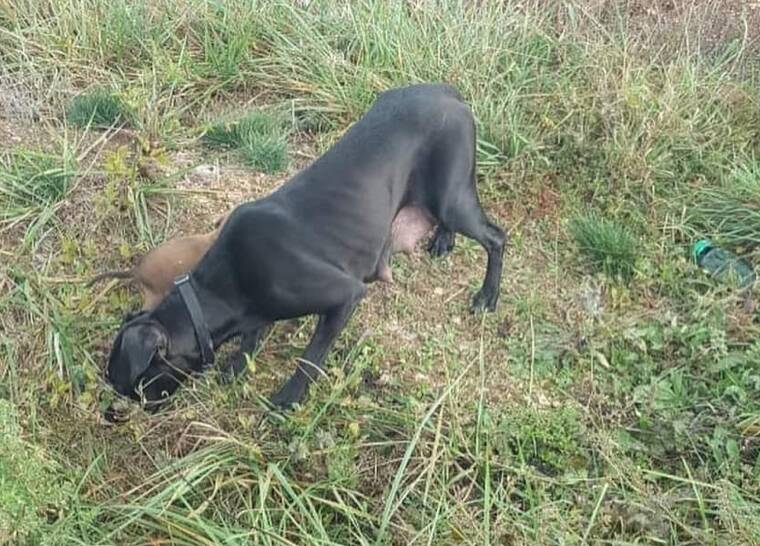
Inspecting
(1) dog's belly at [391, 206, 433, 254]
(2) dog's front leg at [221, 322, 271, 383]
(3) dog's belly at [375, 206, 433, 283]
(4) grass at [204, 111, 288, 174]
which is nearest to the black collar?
(2) dog's front leg at [221, 322, 271, 383]

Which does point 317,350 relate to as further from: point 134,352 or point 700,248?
point 700,248

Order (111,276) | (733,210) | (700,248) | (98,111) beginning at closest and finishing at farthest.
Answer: (111,276), (700,248), (733,210), (98,111)

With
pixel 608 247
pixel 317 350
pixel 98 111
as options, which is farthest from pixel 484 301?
pixel 98 111

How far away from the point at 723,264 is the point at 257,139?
2.15 meters

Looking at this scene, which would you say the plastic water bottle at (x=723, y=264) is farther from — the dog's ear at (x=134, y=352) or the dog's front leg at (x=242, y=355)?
the dog's ear at (x=134, y=352)

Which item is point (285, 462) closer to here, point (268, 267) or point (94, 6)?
point (268, 267)

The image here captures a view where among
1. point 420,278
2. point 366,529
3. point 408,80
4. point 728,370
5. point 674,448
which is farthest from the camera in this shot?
point 408,80

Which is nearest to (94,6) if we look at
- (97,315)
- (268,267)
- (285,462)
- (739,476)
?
(97,315)

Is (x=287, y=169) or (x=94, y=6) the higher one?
(x=94, y=6)

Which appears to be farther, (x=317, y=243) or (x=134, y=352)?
(x=317, y=243)

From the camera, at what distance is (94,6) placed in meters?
5.77

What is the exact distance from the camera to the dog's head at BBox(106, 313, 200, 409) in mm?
3621

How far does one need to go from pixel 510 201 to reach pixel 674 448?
5.18 feet

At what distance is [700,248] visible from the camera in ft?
15.4
